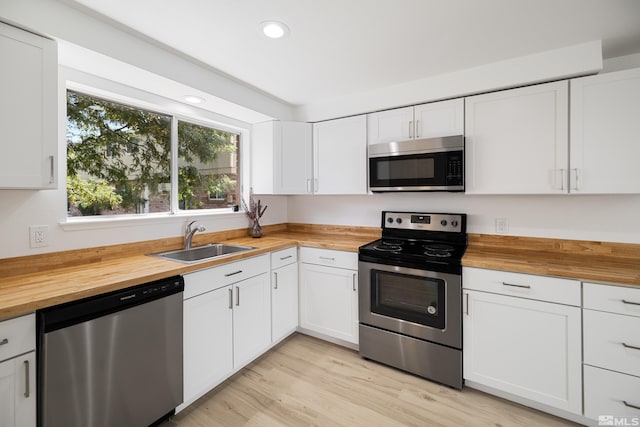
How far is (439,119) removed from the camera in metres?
2.38

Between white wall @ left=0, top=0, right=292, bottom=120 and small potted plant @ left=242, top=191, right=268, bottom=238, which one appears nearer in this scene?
white wall @ left=0, top=0, right=292, bottom=120

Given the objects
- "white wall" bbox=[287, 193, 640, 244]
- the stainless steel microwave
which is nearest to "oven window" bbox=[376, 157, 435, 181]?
the stainless steel microwave

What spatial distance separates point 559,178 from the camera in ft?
6.54

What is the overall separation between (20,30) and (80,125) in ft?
2.20

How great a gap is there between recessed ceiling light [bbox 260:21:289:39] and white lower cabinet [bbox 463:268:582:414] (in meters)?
1.96

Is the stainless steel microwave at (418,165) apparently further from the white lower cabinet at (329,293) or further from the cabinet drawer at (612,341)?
the cabinet drawer at (612,341)

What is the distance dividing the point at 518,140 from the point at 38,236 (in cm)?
322

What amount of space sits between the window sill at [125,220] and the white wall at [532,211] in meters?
1.57

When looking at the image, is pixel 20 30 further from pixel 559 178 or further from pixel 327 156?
pixel 559 178

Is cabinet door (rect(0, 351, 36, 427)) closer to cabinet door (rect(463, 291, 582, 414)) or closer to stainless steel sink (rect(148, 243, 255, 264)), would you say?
stainless steel sink (rect(148, 243, 255, 264))

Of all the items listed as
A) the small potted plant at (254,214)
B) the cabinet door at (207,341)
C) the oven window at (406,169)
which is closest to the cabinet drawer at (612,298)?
the oven window at (406,169)

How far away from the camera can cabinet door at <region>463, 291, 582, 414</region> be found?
1726 millimetres

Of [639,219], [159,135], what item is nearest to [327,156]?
[159,135]

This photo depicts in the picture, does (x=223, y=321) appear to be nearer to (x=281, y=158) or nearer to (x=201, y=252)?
(x=201, y=252)
